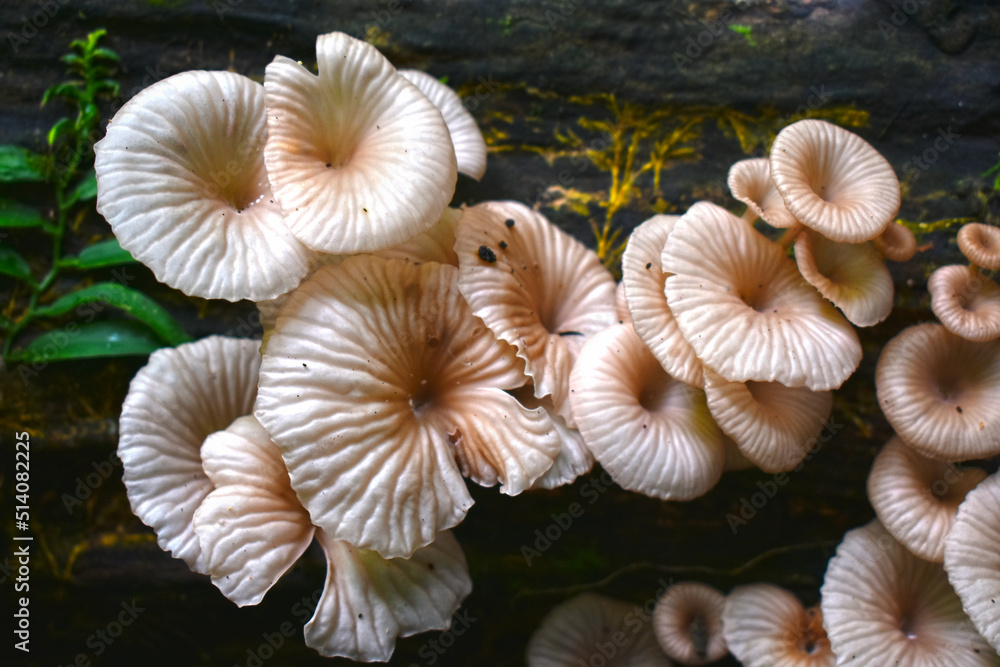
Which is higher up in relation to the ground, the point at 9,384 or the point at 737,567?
the point at 9,384

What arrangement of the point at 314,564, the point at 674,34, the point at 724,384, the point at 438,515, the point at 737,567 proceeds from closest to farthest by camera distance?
the point at 438,515, the point at 724,384, the point at 314,564, the point at 737,567, the point at 674,34

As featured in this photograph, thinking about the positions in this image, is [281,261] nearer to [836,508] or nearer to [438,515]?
[438,515]

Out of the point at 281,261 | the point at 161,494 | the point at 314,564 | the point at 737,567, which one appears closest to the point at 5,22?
the point at 281,261

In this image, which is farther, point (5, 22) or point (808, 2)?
point (808, 2)

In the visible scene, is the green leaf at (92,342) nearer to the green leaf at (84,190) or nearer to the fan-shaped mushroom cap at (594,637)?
the green leaf at (84,190)
